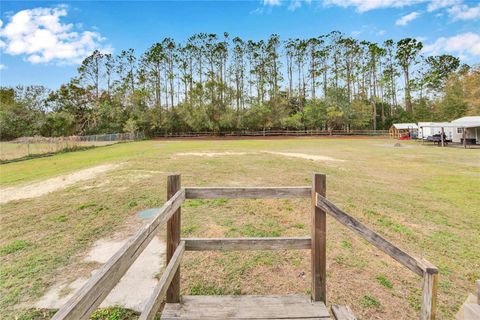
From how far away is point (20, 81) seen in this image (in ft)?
161

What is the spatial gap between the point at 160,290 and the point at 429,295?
1786 mm

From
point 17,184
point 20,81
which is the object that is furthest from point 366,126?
point 20,81

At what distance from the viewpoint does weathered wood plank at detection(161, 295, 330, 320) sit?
242cm

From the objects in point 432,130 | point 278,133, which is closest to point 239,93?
point 278,133

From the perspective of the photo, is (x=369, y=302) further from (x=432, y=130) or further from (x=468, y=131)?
(x=432, y=130)

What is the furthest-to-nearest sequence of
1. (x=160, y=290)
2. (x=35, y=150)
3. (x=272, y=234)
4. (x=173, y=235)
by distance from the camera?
(x=35, y=150)
(x=272, y=234)
(x=173, y=235)
(x=160, y=290)

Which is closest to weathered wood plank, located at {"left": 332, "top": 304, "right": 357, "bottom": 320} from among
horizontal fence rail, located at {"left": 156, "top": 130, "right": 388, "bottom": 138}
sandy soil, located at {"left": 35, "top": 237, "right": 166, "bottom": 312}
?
sandy soil, located at {"left": 35, "top": 237, "right": 166, "bottom": 312}

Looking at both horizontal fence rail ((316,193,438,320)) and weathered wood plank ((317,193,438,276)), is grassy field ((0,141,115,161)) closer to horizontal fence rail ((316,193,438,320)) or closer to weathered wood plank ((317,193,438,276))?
weathered wood plank ((317,193,438,276))

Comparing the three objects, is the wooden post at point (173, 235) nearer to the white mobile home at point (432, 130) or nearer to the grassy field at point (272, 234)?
the grassy field at point (272, 234)

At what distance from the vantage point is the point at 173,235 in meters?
2.69

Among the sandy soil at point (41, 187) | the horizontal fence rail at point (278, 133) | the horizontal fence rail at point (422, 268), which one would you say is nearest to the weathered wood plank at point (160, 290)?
the horizontal fence rail at point (422, 268)

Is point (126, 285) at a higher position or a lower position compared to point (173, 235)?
lower

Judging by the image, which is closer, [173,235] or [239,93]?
[173,235]

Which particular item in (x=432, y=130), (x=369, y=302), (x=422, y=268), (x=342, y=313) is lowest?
(x=369, y=302)
